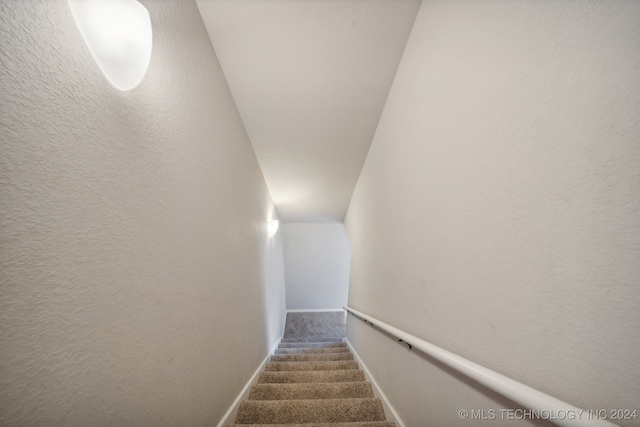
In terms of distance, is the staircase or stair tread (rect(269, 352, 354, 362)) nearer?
the staircase

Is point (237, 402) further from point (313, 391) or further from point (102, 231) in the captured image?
point (102, 231)

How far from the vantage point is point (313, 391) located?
180 cm

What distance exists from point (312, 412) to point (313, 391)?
0.31 meters

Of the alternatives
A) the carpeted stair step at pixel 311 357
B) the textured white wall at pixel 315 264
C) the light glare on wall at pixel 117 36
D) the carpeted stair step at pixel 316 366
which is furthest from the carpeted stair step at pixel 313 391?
the textured white wall at pixel 315 264

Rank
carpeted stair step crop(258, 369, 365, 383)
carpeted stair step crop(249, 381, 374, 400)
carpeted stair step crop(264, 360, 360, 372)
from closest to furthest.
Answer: carpeted stair step crop(249, 381, 374, 400) < carpeted stair step crop(258, 369, 365, 383) < carpeted stair step crop(264, 360, 360, 372)

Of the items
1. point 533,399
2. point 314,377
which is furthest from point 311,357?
point 533,399

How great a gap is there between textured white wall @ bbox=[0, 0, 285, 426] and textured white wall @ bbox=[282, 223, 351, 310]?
13.7 ft

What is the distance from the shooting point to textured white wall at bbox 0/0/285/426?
416mm

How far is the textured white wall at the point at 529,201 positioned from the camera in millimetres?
407

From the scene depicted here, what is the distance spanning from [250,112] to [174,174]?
119cm

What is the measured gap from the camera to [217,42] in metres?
1.35

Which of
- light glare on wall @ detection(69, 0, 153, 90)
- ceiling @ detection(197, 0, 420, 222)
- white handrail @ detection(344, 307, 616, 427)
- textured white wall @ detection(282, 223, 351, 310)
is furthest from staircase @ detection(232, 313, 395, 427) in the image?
textured white wall @ detection(282, 223, 351, 310)

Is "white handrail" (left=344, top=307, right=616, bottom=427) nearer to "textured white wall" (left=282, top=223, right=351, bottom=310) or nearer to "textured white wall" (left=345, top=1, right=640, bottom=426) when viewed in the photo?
"textured white wall" (left=345, top=1, right=640, bottom=426)

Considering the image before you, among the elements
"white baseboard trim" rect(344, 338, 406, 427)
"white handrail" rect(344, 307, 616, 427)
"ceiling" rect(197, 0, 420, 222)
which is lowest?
"white baseboard trim" rect(344, 338, 406, 427)
